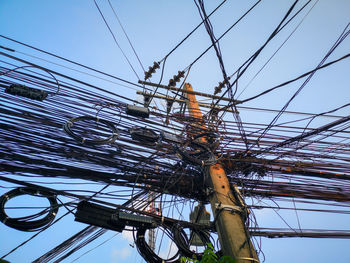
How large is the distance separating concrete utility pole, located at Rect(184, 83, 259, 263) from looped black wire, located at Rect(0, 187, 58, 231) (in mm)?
1906

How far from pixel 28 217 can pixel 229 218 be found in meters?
2.30

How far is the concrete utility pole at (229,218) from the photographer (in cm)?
210

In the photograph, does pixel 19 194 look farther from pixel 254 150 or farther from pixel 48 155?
pixel 254 150

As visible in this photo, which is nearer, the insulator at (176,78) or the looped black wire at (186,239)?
the looped black wire at (186,239)

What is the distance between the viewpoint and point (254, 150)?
339cm

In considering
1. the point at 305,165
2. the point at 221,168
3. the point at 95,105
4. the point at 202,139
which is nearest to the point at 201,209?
the point at 221,168

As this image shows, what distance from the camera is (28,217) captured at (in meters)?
2.43

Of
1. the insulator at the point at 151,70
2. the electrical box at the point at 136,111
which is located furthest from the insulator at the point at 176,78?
the electrical box at the point at 136,111

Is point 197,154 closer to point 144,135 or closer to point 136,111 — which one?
point 144,135

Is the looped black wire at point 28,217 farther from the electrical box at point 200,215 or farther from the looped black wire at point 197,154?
the electrical box at point 200,215

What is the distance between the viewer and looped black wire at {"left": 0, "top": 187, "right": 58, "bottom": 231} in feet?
7.59

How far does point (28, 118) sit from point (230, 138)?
2.93 meters

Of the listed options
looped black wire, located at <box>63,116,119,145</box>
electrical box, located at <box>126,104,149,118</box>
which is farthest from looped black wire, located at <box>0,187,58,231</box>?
electrical box, located at <box>126,104,149,118</box>

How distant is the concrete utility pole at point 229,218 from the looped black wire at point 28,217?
75.0 inches
